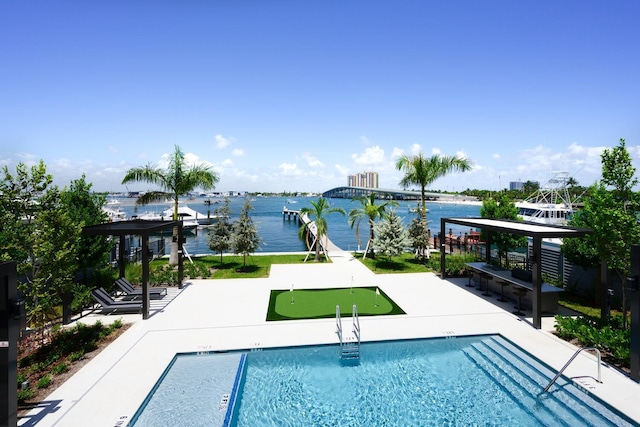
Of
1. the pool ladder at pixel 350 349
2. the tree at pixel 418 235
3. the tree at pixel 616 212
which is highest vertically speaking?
the tree at pixel 616 212

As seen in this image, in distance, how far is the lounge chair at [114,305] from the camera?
1079 cm

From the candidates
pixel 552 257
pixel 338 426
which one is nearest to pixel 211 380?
pixel 338 426

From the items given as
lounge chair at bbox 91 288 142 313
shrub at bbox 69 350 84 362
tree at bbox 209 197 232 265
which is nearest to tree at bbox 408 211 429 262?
tree at bbox 209 197 232 265

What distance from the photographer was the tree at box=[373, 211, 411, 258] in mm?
17172

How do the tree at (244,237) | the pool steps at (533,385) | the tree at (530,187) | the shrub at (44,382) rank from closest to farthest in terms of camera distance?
1. the pool steps at (533,385)
2. the shrub at (44,382)
3. the tree at (244,237)
4. the tree at (530,187)

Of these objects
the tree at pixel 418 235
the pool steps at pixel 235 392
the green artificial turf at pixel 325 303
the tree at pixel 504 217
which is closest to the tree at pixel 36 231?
the pool steps at pixel 235 392

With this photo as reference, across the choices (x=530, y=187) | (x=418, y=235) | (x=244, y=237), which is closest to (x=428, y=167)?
(x=418, y=235)

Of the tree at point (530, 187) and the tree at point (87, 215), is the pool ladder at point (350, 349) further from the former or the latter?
the tree at point (530, 187)

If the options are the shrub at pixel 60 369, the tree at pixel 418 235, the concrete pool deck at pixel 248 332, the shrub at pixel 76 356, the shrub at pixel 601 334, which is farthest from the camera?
the tree at pixel 418 235

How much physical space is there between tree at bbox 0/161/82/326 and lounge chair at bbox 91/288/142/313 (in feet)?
7.94

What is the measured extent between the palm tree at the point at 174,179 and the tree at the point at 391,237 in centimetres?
940

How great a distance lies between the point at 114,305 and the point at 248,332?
15.2 feet

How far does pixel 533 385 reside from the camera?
6926mm

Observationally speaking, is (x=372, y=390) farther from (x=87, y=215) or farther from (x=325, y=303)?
(x=87, y=215)
